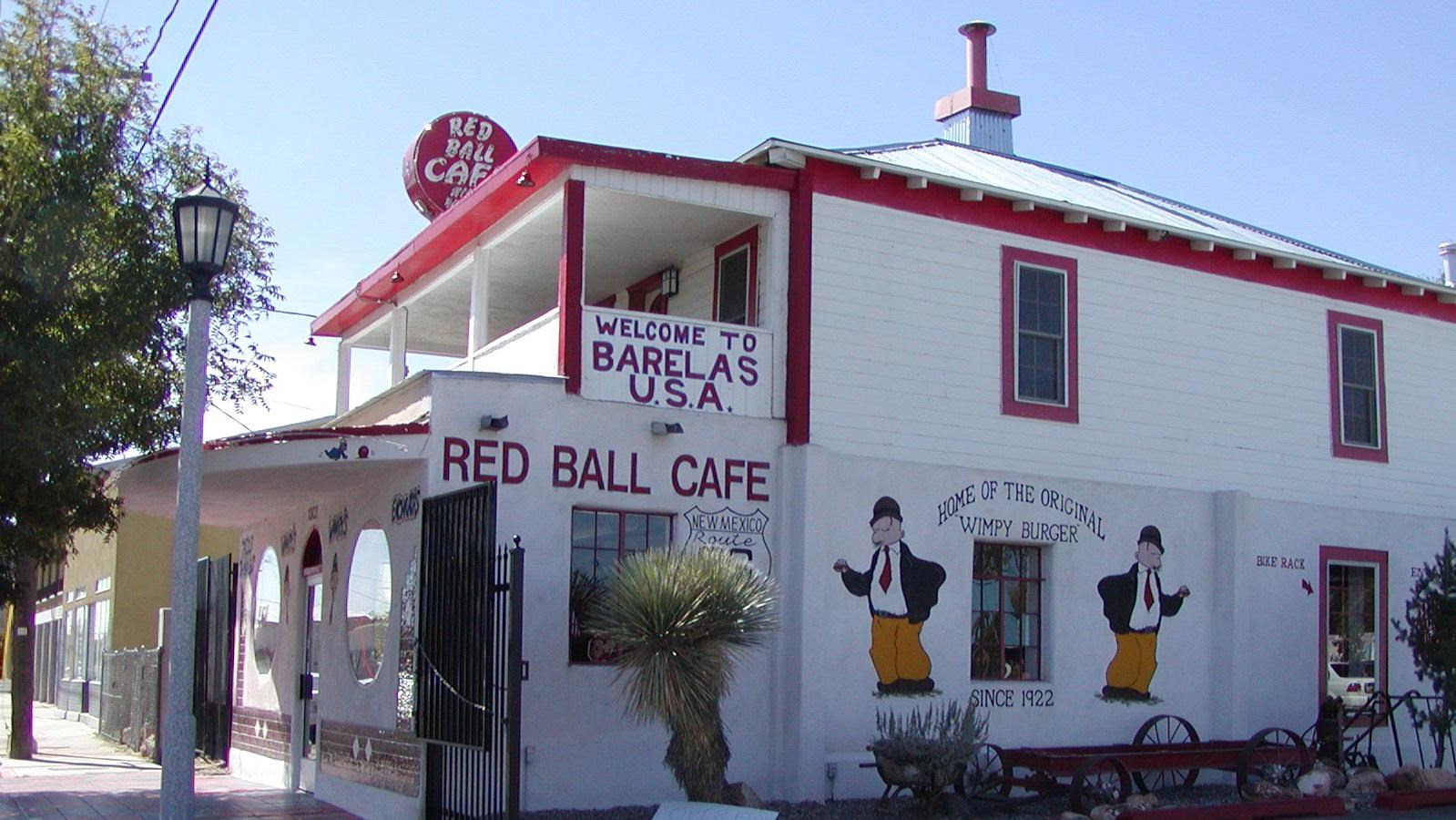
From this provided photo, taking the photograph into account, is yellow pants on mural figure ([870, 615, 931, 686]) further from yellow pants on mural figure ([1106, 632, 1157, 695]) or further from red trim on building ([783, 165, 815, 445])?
yellow pants on mural figure ([1106, 632, 1157, 695])

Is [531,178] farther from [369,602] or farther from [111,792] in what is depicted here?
[111,792]

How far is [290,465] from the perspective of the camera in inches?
525

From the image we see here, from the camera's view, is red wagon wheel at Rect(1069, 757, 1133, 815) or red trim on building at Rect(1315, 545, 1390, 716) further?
red trim on building at Rect(1315, 545, 1390, 716)

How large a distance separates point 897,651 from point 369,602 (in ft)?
16.6

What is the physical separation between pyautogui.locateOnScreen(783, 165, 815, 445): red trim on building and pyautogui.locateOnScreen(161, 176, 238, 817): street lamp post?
19.4ft

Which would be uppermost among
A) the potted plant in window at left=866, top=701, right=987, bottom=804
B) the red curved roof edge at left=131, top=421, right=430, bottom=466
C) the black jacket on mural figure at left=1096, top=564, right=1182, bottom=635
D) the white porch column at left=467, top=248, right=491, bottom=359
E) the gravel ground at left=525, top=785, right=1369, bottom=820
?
the white porch column at left=467, top=248, right=491, bottom=359

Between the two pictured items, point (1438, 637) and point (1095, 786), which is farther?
point (1438, 637)

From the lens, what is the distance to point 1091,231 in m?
16.9

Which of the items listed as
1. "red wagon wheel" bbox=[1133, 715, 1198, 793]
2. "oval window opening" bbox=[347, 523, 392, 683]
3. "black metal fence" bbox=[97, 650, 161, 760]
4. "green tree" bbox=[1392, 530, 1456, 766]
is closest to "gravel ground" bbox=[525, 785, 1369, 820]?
"red wagon wheel" bbox=[1133, 715, 1198, 793]

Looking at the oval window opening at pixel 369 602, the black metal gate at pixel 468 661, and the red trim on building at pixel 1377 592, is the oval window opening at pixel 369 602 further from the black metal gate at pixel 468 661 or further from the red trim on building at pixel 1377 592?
the red trim on building at pixel 1377 592

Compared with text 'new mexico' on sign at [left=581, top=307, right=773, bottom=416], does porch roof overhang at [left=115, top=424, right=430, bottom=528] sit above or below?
below

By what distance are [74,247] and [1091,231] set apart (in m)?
10.4

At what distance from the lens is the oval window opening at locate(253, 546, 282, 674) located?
18031mm

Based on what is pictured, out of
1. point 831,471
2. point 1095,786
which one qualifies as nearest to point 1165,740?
point 1095,786
